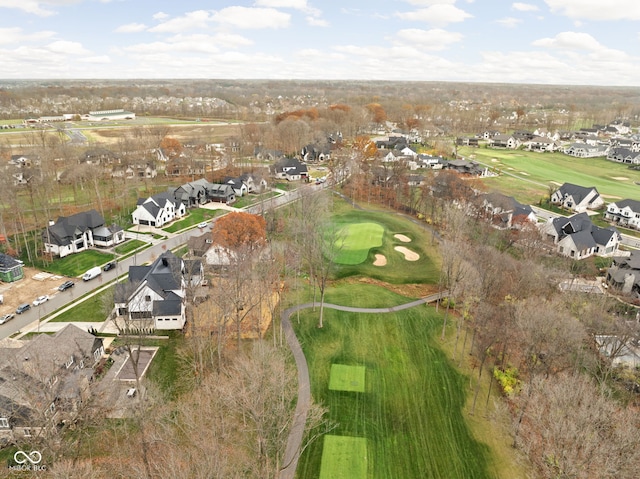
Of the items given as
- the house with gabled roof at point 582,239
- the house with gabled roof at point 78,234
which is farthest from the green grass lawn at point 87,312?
the house with gabled roof at point 582,239

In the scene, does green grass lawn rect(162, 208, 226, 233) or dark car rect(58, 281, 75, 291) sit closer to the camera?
dark car rect(58, 281, 75, 291)

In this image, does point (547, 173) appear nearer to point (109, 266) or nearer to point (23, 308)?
point (109, 266)

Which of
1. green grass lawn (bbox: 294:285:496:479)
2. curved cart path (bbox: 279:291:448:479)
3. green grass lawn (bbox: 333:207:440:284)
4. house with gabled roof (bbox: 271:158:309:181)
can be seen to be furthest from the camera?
house with gabled roof (bbox: 271:158:309:181)

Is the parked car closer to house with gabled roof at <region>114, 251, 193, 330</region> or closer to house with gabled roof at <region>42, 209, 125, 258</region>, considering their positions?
house with gabled roof at <region>114, 251, 193, 330</region>

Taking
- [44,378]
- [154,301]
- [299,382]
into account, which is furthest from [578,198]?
[44,378]

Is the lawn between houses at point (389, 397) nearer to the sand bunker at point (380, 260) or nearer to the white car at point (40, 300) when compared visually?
the sand bunker at point (380, 260)

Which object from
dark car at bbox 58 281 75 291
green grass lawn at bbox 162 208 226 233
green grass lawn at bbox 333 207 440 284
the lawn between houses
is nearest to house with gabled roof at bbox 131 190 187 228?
green grass lawn at bbox 162 208 226 233
